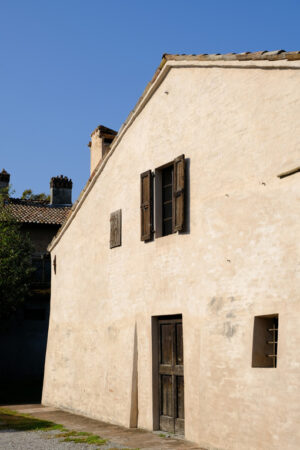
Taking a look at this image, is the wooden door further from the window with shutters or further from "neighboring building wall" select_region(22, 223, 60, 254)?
"neighboring building wall" select_region(22, 223, 60, 254)

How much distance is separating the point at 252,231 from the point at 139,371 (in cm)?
443

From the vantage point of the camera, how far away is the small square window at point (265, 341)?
8.69 metres

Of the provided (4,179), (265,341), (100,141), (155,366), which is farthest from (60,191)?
(265,341)

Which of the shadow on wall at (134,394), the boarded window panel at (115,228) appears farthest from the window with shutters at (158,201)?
the shadow on wall at (134,394)

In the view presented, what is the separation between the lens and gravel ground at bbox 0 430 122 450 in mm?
9945

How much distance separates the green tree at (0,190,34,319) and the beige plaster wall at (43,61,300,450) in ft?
30.4

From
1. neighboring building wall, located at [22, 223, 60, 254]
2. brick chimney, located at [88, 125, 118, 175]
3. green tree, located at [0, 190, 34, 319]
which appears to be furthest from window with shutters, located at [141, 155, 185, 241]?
neighboring building wall, located at [22, 223, 60, 254]

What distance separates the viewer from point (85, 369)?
14.4 metres

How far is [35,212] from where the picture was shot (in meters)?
28.0

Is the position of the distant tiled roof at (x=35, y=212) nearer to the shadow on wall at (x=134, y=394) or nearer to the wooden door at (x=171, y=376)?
the shadow on wall at (x=134, y=394)

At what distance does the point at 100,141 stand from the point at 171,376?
25.1 ft

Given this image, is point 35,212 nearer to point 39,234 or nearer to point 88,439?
point 39,234

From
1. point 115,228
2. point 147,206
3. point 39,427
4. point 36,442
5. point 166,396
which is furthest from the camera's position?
point 115,228

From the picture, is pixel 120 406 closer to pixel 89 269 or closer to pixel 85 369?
pixel 85 369
